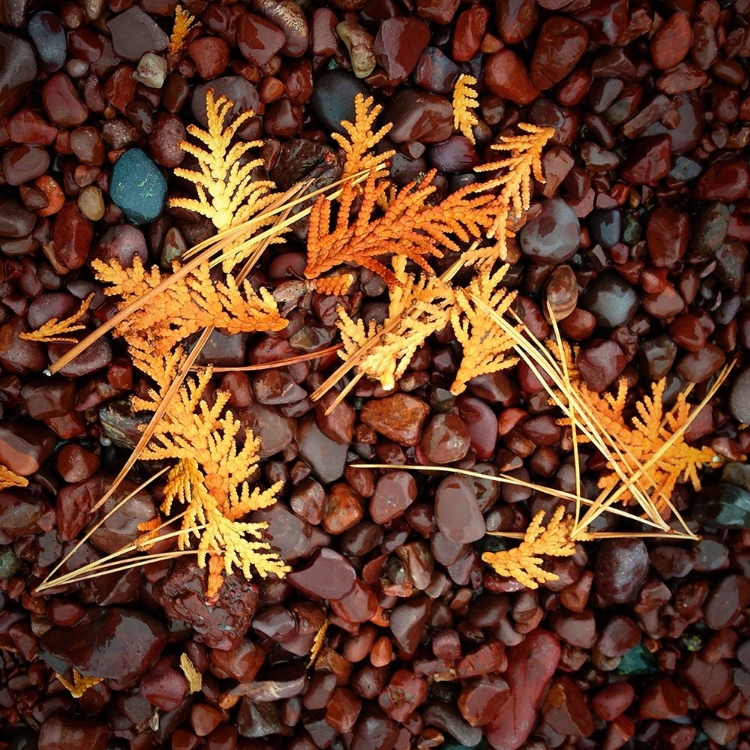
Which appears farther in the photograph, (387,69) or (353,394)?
(353,394)

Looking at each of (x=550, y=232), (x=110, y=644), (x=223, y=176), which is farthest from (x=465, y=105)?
(x=110, y=644)

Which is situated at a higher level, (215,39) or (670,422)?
(215,39)

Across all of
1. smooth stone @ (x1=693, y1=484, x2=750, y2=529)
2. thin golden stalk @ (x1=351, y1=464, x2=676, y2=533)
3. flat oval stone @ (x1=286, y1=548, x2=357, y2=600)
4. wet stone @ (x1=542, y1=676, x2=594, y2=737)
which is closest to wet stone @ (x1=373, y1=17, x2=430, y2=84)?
thin golden stalk @ (x1=351, y1=464, x2=676, y2=533)

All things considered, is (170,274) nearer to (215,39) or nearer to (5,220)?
(5,220)

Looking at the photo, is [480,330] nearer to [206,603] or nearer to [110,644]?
[206,603]

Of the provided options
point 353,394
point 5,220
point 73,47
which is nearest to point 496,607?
point 353,394

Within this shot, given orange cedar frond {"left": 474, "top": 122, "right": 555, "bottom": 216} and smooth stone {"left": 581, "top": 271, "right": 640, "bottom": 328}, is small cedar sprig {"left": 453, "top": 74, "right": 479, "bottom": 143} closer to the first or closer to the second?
orange cedar frond {"left": 474, "top": 122, "right": 555, "bottom": 216}
